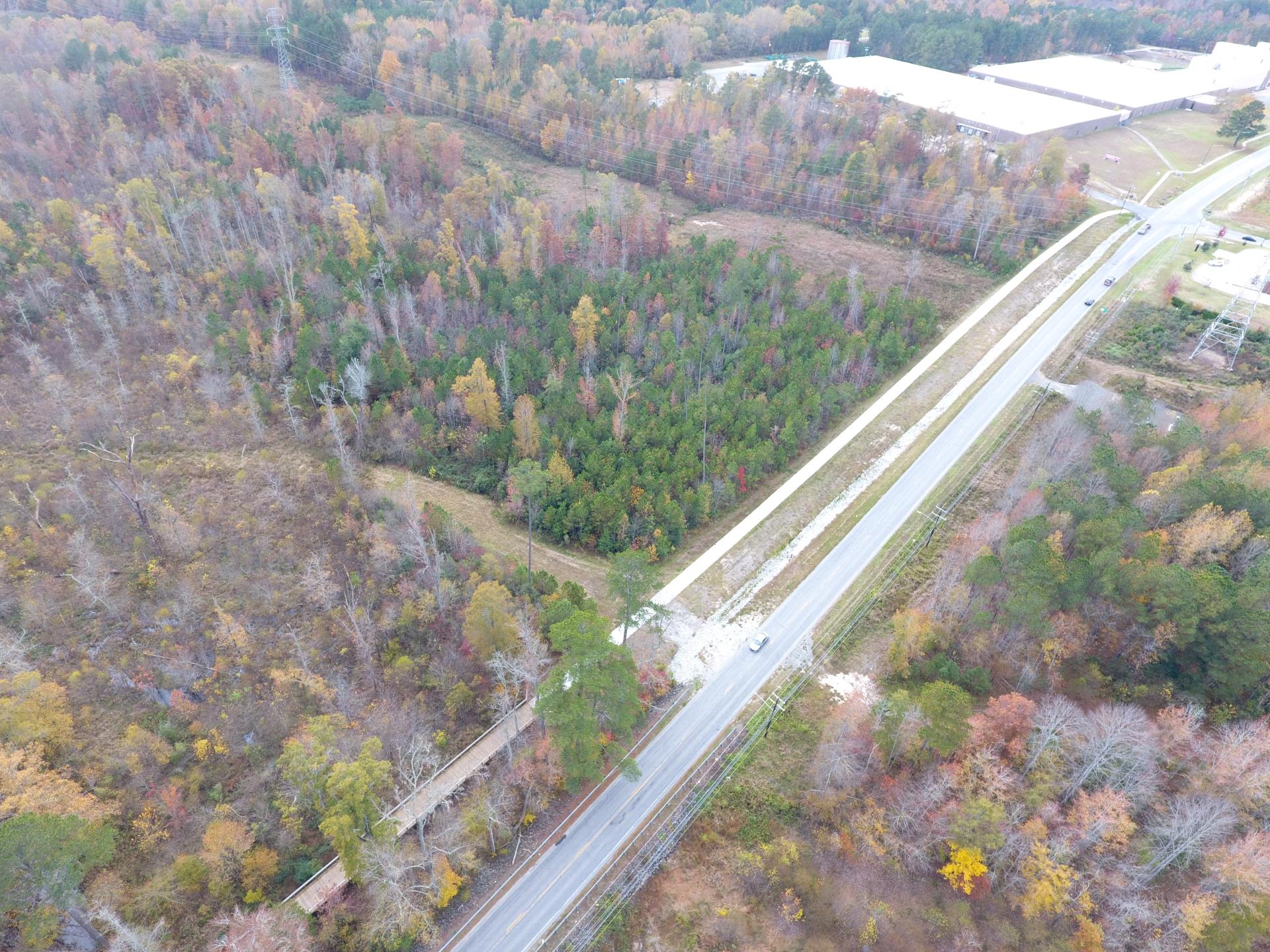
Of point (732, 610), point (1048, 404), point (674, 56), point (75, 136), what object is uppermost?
point (674, 56)

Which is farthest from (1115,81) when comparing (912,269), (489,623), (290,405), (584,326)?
(489,623)

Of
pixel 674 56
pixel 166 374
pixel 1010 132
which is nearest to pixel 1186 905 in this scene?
pixel 166 374

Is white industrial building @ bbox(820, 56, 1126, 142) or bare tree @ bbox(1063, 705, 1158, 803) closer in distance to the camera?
bare tree @ bbox(1063, 705, 1158, 803)

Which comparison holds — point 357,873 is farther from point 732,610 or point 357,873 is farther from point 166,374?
point 166,374

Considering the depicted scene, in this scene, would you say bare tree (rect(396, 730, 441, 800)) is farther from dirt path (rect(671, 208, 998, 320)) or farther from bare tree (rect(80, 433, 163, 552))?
dirt path (rect(671, 208, 998, 320))

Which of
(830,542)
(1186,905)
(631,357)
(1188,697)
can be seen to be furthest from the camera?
(631,357)

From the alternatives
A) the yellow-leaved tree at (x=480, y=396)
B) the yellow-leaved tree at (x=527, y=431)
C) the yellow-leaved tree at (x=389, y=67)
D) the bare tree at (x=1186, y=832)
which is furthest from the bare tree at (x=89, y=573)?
the yellow-leaved tree at (x=389, y=67)

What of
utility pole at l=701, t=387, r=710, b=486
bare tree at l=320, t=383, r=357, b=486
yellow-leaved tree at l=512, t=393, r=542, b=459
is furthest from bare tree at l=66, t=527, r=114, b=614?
utility pole at l=701, t=387, r=710, b=486
